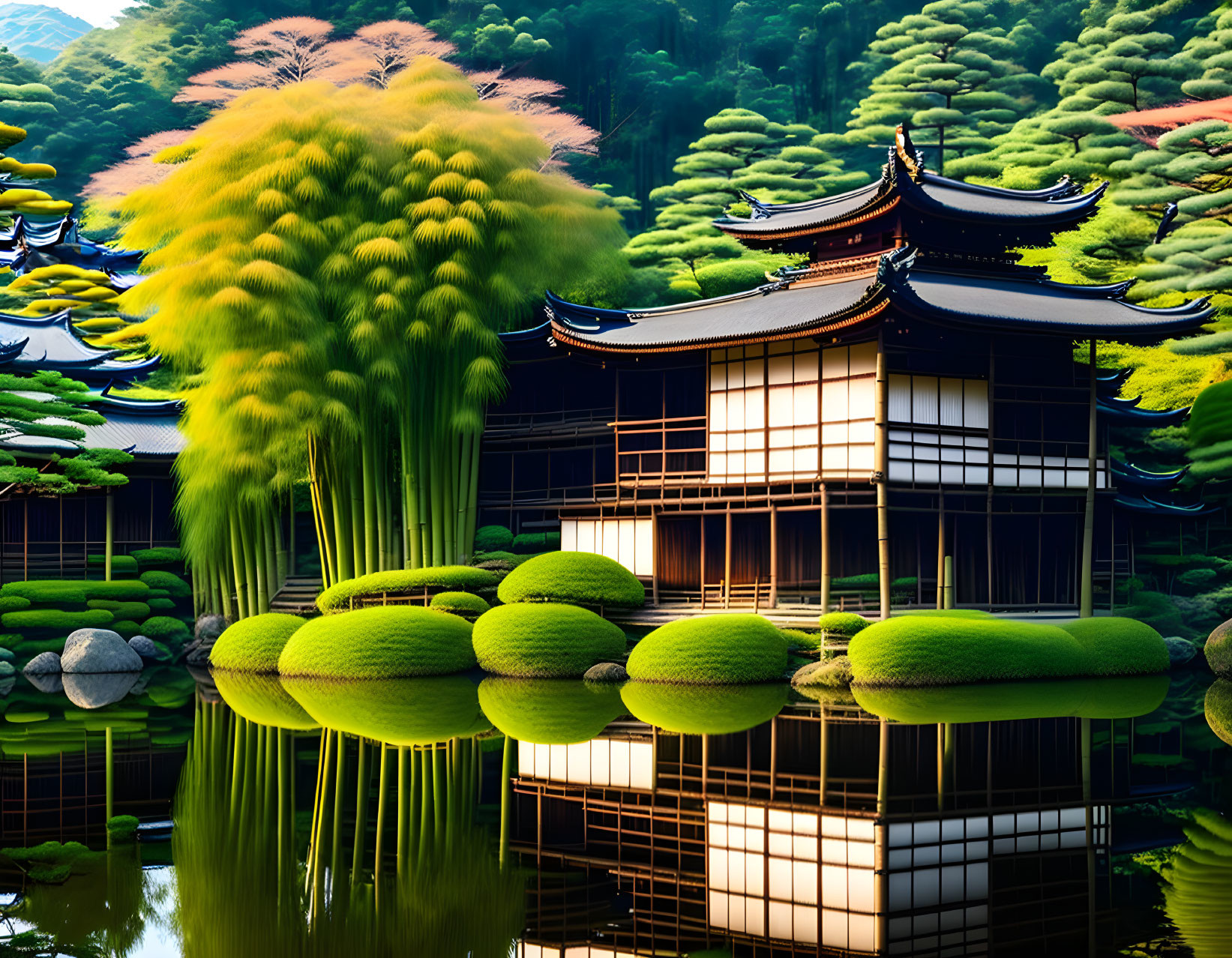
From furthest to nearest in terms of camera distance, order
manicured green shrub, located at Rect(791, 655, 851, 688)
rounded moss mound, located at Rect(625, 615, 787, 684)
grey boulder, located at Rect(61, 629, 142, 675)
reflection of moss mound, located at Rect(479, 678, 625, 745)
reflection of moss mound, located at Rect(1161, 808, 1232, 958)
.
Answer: grey boulder, located at Rect(61, 629, 142, 675) < rounded moss mound, located at Rect(625, 615, 787, 684) < manicured green shrub, located at Rect(791, 655, 851, 688) < reflection of moss mound, located at Rect(479, 678, 625, 745) < reflection of moss mound, located at Rect(1161, 808, 1232, 958)

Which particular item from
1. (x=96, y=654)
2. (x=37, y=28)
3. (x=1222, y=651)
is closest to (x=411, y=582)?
(x=96, y=654)

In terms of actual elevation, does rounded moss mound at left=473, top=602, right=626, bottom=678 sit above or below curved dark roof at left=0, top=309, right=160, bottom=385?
below

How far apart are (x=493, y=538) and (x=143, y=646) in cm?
871

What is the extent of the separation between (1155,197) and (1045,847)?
94.5 ft

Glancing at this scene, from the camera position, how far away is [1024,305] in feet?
93.1

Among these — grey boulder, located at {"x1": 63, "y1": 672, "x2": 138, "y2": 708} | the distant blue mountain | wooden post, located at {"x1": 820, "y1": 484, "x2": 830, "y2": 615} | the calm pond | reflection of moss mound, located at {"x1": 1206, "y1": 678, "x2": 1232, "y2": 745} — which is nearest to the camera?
the calm pond

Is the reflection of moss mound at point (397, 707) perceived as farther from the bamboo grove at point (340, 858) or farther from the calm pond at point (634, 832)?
the bamboo grove at point (340, 858)

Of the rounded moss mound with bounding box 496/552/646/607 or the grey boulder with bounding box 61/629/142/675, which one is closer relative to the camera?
the rounded moss mound with bounding box 496/552/646/607

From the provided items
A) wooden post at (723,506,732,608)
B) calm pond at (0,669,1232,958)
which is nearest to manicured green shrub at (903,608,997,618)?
wooden post at (723,506,732,608)

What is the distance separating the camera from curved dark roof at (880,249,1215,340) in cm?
2604

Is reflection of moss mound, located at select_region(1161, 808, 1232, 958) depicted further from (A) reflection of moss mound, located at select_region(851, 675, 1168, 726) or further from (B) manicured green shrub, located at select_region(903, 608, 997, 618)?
(B) manicured green shrub, located at select_region(903, 608, 997, 618)

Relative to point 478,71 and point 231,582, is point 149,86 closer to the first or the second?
point 478,71

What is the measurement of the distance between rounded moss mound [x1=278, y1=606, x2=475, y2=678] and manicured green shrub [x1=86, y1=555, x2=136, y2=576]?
9.74 meters

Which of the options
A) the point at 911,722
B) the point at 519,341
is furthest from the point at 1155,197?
the point at 911,722
